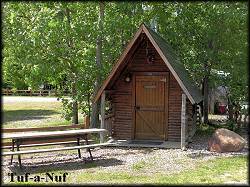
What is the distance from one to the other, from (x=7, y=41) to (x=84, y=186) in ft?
34.0

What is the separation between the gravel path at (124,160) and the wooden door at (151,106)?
5.27 ft

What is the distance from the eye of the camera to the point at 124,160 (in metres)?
11.8

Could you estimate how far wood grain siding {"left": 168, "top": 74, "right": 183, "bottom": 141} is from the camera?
1487 cm

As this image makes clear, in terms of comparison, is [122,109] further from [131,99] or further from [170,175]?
[170,175]

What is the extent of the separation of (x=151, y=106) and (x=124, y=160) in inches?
149

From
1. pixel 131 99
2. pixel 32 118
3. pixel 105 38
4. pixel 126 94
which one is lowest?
pixel 32 118

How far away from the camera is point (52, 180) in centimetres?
941

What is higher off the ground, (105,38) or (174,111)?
(105,38)

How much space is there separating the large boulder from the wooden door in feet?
7.62

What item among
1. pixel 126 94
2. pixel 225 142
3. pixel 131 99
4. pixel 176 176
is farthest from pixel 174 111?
pixel 176 176

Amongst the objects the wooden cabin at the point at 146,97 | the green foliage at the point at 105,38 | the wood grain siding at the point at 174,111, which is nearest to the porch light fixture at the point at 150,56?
the wooden cabin at the point at 146,97

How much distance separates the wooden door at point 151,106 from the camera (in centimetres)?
1505

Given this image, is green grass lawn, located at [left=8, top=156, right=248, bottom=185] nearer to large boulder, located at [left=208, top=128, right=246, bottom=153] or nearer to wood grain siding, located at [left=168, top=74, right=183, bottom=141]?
large boulder, located at [left=208, top=128, right=246, bottom=153]

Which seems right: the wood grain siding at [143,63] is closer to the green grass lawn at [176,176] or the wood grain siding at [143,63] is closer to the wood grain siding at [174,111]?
the wood grain siding at [174,111]
